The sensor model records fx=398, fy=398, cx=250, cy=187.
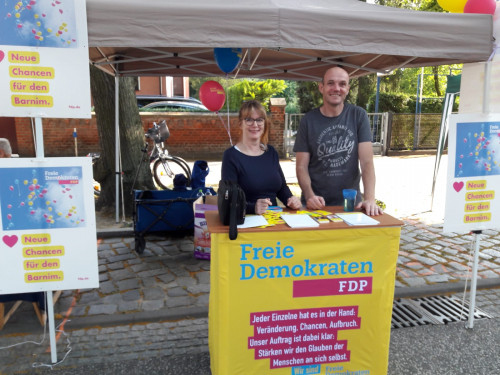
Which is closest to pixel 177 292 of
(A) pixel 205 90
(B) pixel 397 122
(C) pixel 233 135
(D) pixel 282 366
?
(D) pixel 282 366

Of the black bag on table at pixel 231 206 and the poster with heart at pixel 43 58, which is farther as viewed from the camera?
the poster with heart at pixel 43 58

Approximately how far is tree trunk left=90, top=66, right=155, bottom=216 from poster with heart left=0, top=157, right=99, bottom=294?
3505 millimetres

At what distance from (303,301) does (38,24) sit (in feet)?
7.53

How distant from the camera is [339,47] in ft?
8.77

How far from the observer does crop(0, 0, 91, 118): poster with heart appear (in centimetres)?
236

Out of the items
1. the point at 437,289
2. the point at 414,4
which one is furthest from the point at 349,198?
the point at 414,4

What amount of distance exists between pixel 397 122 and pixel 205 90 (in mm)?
9964

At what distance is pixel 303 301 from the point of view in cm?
237

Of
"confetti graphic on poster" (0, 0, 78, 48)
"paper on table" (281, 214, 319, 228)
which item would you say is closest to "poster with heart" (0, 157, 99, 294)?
"confetti graphic on poster" (0, 0, 78, 48)

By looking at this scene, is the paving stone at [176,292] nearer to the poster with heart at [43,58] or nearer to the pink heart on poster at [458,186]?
the poster with heart at [43,58]

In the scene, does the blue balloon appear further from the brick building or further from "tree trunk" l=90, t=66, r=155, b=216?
the brick building

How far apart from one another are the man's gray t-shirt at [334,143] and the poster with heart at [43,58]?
1605 mm

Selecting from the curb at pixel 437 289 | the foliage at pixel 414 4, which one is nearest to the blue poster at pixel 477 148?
the curb at pixel 437 289

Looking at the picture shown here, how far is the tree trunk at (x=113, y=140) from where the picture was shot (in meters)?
6.15
